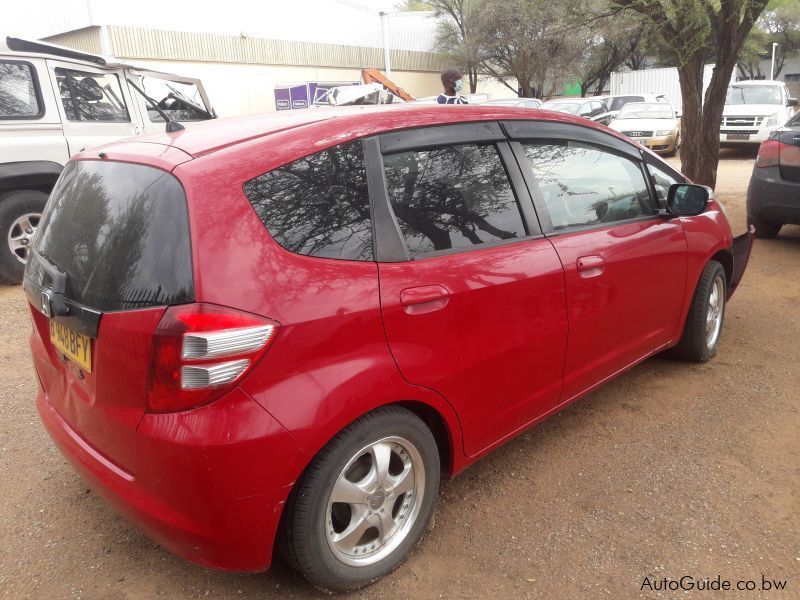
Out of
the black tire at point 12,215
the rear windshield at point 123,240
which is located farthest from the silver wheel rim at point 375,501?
the black tire at point 12,215

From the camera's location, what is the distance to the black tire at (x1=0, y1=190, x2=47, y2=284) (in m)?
5.95

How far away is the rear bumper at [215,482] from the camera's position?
5.97 feet

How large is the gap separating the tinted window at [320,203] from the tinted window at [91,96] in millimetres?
5410

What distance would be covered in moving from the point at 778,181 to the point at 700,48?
1.83m

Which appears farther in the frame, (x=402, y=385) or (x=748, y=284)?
(x=748, y=284)

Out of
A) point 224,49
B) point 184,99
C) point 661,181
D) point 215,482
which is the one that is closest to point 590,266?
point 661,181

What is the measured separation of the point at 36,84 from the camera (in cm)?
623

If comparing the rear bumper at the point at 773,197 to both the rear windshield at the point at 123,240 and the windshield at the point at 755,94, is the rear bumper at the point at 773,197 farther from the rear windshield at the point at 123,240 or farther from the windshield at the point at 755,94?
the windshield at the point at 755,94

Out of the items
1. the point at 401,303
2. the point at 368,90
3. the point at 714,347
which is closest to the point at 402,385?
the point at 401,303

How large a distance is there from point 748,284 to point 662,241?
9.77 ft

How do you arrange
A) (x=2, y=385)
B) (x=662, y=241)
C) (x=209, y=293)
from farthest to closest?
(x=2, y=385)
(x=662, y=241)
(x=209, y=293)

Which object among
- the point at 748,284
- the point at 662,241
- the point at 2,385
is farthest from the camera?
the point at 748,284

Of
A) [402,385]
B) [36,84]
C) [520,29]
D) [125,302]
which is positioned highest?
[520,29]

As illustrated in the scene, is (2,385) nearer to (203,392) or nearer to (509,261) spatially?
(203,392)
